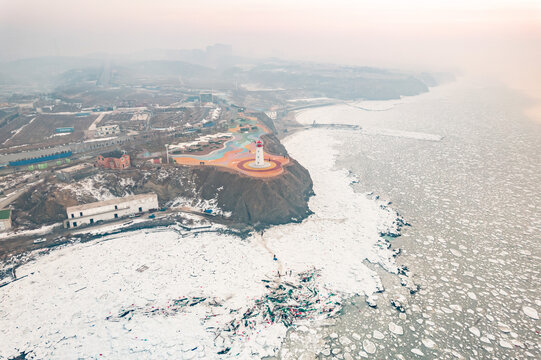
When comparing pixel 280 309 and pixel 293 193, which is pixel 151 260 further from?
pixel 293 193

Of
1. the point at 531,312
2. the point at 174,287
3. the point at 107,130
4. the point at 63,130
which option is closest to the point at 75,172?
the point at 174,287

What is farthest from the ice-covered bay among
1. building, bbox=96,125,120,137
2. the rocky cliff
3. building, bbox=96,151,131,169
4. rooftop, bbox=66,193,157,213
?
building, bbox=96,125,120,137

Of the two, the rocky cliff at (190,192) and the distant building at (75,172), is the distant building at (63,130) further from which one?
the rocky cliff at (190,192)

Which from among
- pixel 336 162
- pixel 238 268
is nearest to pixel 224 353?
pixel 238 268

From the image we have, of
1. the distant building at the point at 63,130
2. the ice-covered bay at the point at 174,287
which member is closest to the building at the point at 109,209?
the ice-covered bay at the point at 174,287

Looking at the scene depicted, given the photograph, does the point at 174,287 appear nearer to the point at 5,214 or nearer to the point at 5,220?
the point at 5,220

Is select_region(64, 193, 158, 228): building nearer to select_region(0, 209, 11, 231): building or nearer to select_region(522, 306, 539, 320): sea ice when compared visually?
select_region(0, 209, 11, 231): building
